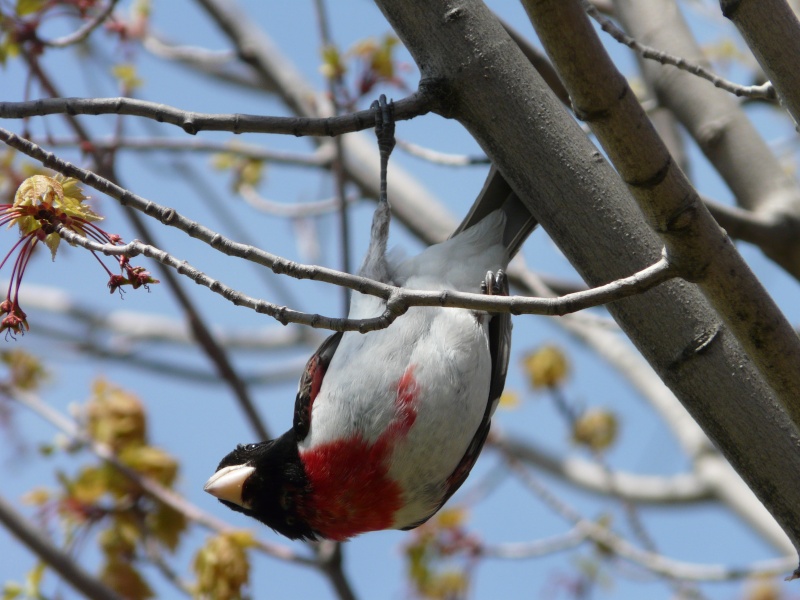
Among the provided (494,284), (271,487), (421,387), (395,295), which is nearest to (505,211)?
(494,284)

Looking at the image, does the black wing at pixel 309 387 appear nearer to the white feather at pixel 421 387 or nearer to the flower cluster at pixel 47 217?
the white feather at pixel 421 387

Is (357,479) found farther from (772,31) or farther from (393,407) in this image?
(772,31)

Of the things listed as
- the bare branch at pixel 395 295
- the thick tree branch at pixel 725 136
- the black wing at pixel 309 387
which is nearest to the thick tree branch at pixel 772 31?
the bare branch at pixel 395 295

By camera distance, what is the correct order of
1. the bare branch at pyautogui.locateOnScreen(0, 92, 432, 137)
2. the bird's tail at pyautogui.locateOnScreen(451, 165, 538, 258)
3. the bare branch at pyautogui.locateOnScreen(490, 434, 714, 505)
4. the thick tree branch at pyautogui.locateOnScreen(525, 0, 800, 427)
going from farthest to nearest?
the bare branch at pyautogui.locateOnScreen(490, 434, 714, 505) → the bird's tail at pyautogui.locateOnScreen(451, 165, 538, 258) → the bare branch at pyautogui.locateOnScreen(0, 92, 432, 137) → the thick tree branch at pyautogui.locateOnScreen(525, 0, 800, 427)

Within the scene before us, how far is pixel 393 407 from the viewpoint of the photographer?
3.26 m

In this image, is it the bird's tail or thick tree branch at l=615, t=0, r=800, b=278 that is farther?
the bird's tail

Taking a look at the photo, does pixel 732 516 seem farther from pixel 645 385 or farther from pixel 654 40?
pixel 654 40

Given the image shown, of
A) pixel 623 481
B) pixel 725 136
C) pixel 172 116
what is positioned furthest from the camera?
pixel 623 481

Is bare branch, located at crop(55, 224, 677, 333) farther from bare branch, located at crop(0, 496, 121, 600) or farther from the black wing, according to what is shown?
bare branch, located at crop(0, 496, 121, 600)

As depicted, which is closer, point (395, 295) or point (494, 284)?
point (395, 295)

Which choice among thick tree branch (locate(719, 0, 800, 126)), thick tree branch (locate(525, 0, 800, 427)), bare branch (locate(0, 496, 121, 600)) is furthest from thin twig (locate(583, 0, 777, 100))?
bare branch (locate(0, 496, 121, 600))

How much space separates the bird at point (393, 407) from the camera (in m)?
3.28

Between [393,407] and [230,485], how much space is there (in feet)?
2.49

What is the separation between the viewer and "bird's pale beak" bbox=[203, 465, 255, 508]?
3.48 meters
